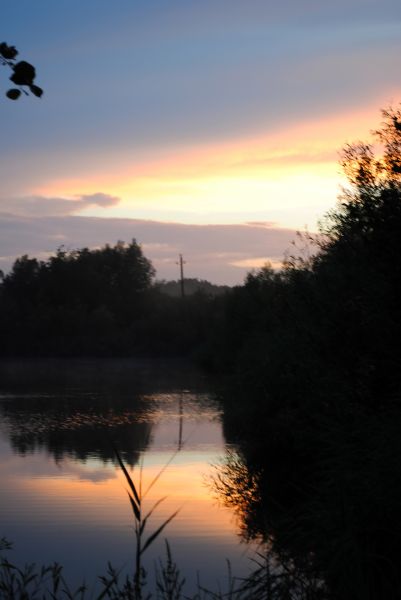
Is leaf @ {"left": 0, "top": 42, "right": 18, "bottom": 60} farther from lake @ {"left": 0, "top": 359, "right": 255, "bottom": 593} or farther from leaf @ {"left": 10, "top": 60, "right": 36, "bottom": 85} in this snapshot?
lake @ {"left": 0, "top": 359, "right": 255, "bottom": 593}

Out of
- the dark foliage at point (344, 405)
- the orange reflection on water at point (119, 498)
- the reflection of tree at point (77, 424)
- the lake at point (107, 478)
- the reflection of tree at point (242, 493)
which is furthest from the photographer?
the reflection of tree at point (77, 424)

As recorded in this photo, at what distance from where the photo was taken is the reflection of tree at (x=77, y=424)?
20789 millimetres

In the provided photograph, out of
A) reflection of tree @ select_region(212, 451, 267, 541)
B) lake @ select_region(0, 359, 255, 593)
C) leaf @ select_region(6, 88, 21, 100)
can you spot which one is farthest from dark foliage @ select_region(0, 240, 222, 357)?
leaf @ select_region(6, 88, 21, 100)

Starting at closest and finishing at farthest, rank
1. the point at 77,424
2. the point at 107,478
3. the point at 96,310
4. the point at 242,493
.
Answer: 1. the point at 242,493
2. the point at 107,478
3. the point at 77,424
4. the point at 96,310

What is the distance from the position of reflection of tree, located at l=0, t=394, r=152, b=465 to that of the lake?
3 centimetres

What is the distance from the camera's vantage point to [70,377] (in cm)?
4625

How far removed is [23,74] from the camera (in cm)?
379

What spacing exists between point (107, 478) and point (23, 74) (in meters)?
14.1

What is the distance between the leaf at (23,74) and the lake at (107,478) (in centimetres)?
148

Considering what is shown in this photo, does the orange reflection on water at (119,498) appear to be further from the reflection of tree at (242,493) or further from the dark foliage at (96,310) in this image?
the dark foliage at (96,310)

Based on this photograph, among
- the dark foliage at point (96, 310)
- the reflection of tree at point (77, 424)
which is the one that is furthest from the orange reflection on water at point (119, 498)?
the dark foliage at point (96, 310)

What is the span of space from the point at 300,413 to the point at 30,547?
5950 millimetres

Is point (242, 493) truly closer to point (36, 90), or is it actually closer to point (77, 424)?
point (77, 424)

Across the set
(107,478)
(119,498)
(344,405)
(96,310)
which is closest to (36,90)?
(344,405)
